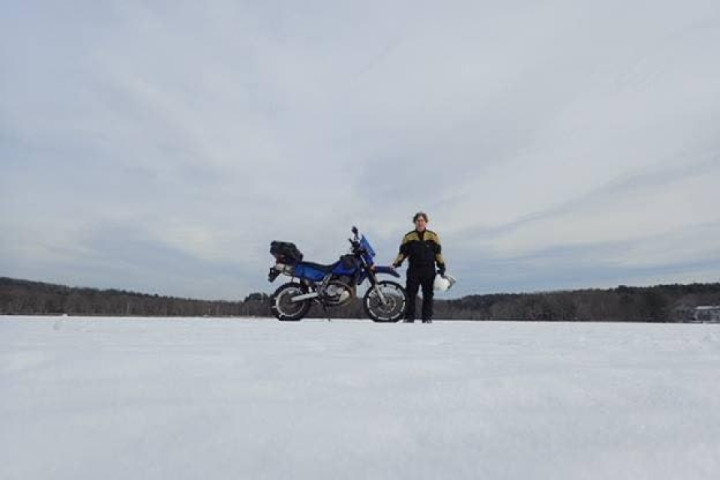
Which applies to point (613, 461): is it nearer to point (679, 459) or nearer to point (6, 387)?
point (679, 459)

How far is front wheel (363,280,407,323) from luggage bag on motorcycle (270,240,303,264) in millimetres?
1284

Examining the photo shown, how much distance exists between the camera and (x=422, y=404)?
5.85 ft

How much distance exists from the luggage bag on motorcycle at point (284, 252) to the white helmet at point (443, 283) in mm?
2219

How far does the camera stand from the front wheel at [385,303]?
9.12 m

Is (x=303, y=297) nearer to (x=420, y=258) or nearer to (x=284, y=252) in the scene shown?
(x=284, y=252)

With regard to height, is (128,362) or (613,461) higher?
(128,362)

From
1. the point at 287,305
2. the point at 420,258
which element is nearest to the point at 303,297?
the point at 287,305

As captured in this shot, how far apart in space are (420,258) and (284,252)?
2156 millimetres

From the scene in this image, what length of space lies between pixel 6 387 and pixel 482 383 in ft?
5.42

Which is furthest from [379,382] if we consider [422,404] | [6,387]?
[6,387]

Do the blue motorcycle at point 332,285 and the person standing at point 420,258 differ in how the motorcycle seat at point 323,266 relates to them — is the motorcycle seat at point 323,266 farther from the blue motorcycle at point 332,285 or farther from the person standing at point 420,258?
the person standing at point 420,258

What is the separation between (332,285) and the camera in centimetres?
913

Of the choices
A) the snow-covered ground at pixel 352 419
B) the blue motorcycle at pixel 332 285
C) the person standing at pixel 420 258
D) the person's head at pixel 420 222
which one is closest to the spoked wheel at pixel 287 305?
the blue motorcycle at pixel 332 285

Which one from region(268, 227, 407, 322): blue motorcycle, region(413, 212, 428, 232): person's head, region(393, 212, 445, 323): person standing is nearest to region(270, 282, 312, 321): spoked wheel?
region(268, 227, 407, 322): blue motorcycle
